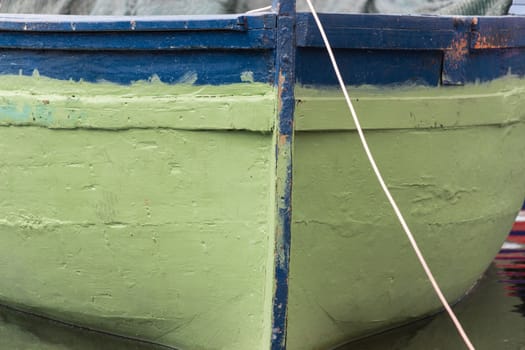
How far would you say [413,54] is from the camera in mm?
2703

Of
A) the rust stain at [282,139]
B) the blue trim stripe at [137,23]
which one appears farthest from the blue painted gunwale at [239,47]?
the rust stain at [282,139]

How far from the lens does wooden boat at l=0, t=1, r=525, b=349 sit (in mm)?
2559

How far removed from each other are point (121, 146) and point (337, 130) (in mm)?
808

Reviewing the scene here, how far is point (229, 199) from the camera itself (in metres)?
2.73

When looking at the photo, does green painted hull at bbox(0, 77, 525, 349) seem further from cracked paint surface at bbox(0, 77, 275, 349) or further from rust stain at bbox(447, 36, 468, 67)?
rust stain at bbox(447, 36, 468, 67)

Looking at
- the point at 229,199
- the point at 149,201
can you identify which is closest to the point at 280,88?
the point at 229,199

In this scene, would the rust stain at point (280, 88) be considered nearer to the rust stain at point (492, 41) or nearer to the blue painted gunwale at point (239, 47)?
the blue painted gunwale at point (239, 47)

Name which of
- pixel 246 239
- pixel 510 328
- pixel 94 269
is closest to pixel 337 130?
pixel 246 239

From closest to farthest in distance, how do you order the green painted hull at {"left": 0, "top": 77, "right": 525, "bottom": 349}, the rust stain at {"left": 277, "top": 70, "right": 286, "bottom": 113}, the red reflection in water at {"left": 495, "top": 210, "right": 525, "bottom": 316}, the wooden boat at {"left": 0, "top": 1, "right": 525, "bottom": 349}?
the rust stain at {"left": 277, "top": 70, "right": 286, "bottom": 113}, the wooden boat at {"left": 0, "top": 1, "right": 525, "bottom": 349}, the green painted hull at {"left": 0, "top": 77, "right": 525, "bottom": 349}, the red reflection in water at {"left": 495, "top": 210, "right": 525, "bottom": 316}

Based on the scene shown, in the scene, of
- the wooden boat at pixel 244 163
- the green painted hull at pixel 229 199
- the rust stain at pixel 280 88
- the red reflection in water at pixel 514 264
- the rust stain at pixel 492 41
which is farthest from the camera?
the red reflection in water at pixel 514 264

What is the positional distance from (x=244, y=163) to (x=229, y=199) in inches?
6.4

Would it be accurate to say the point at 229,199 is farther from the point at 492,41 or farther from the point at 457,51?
the point at 492,41

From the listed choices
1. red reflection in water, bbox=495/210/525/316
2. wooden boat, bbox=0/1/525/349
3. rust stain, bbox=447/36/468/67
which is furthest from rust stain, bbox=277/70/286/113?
red reflection in water, bbox=495/210/525/316

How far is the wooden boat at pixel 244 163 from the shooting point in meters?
2.56
